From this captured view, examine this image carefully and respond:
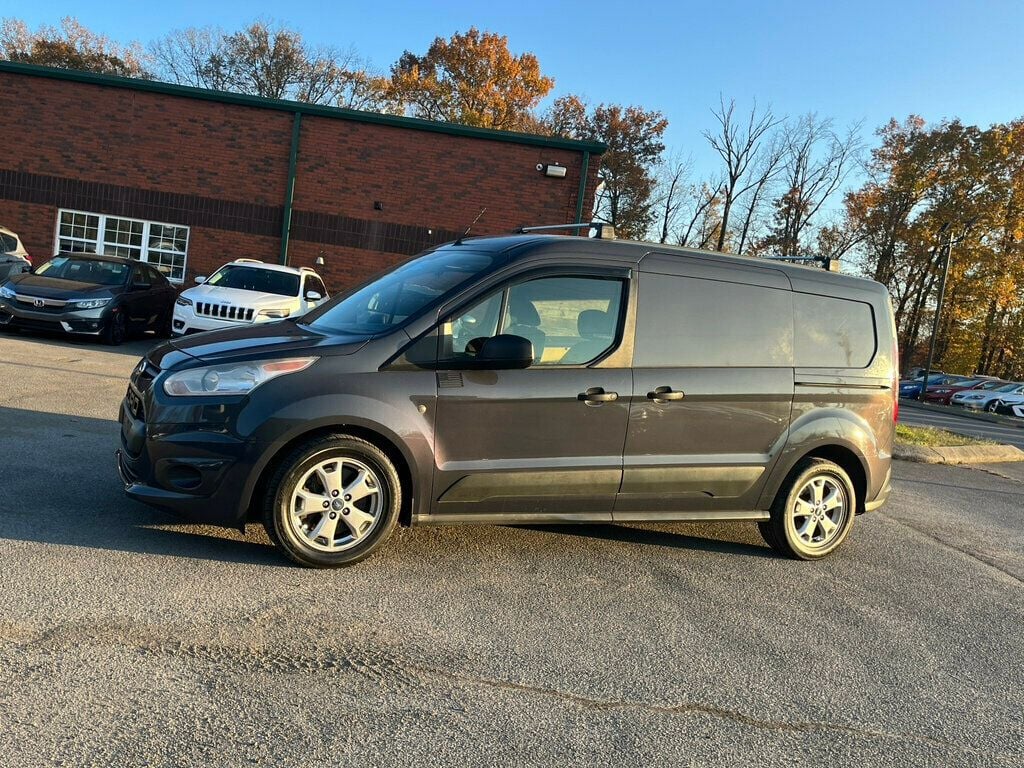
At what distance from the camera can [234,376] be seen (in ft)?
13.8

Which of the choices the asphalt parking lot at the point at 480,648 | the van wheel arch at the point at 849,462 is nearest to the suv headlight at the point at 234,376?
the asphalt parking lot at the point at 480,648

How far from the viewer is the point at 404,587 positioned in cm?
420

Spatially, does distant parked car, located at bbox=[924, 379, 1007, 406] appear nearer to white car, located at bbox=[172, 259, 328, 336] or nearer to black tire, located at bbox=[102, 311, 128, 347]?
white car, located at bbox=[172, 259, 328, 336]

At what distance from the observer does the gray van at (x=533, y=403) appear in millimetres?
4184

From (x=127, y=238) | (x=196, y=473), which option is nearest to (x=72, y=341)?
(x=127, y=238)

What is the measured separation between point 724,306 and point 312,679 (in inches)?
130

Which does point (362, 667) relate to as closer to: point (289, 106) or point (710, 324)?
point (710, 324)

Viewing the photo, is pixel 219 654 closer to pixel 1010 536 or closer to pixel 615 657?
pixel 615 657

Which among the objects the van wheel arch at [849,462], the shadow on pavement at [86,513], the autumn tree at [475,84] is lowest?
the shadow on pavement at [86,513]

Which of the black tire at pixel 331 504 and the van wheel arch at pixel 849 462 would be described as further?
the van wheel arch at pixel 849 462

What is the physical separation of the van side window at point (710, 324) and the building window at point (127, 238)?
17213mm

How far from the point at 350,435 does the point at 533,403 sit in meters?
1.01

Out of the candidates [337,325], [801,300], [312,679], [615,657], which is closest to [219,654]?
[312,679]

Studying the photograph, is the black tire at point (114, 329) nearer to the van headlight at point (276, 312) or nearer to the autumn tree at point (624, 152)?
the van headlight at point (276, 312)
